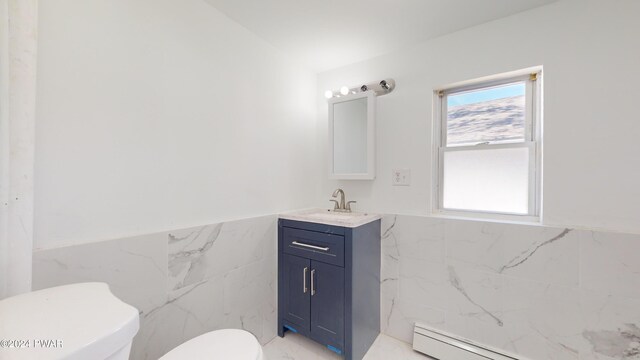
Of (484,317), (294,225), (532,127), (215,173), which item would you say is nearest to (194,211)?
(215,173)

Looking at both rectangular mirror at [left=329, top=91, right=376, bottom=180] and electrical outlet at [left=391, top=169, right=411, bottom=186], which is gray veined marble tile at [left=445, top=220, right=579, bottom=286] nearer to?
electrical outlet at [left=391, top=169, right=411, bottom=186]

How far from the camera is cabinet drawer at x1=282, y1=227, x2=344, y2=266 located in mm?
1528

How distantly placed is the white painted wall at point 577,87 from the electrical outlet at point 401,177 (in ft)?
0.38

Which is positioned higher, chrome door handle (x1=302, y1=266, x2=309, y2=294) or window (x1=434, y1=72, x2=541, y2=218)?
window (x1=434, y1=72, x2=541, y2=218)

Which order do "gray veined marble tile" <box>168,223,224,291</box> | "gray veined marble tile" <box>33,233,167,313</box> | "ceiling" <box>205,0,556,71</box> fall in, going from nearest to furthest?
"gray veined marble tile" <box>33,233,167,313</box> → "gray veined marble tile" <box>168,223,224,291</box> → "ceiling" <box>205,0,556,71</box>

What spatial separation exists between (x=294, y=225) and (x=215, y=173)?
0.63 meters

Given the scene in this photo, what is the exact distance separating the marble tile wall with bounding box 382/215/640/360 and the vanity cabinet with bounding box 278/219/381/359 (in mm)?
203

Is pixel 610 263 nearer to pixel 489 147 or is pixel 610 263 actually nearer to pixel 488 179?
pixel 488 179


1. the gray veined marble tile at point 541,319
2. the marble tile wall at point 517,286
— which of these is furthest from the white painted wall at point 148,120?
the gray veined marble tile at point 541,319

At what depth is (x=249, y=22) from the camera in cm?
157

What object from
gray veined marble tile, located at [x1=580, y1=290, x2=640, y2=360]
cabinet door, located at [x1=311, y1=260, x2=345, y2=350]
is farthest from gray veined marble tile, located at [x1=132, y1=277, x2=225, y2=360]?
gray veined marble tile, located at [x1=580, y1=290, x2=640, y2=360]

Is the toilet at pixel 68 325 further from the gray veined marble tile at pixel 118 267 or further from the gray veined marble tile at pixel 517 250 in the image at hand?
the gray veined marble tile at pixel 517 250

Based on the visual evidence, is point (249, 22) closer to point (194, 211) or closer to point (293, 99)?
point (293, 99)

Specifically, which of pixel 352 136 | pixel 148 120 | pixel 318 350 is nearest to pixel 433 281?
pixel 318 350
